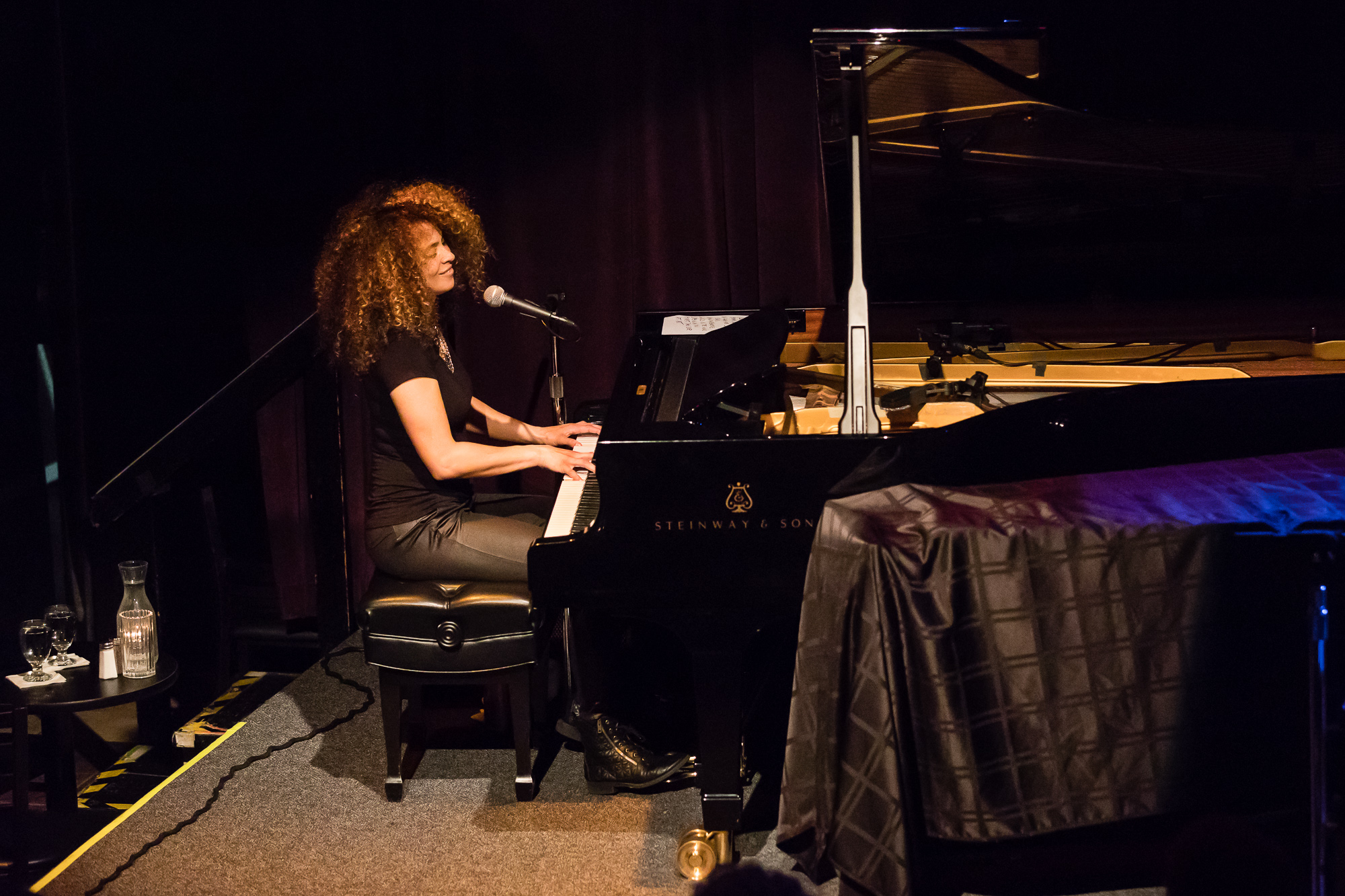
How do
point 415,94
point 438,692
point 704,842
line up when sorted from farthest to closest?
point 415,94 < point 438,692 < point 704,842

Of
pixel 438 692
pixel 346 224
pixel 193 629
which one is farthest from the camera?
pixel 193 629

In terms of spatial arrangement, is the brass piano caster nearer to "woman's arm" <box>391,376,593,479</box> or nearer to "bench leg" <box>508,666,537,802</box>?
"bench leg" <box>508,666,537,802</box>

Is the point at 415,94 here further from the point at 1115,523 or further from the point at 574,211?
the point at 1115,523

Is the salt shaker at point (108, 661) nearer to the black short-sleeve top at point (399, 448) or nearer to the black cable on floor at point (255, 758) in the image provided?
the black cable on floor at point (255, 758)

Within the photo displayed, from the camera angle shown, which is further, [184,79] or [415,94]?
[415,94]

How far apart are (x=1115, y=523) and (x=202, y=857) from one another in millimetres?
1961

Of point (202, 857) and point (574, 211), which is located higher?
point (574, 211)

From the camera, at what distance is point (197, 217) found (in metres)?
3.53

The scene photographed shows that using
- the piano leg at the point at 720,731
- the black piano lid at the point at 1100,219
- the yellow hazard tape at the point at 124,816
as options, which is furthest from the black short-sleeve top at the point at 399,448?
the black piano lid at the point at 1100,219

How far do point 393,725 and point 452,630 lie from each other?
305 millimetres

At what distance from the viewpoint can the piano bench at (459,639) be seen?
245cm

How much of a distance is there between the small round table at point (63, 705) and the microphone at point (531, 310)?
1172 mm

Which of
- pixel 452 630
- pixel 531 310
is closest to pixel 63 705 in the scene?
pixel 452 630

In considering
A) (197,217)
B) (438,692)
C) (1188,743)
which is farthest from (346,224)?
(1188,743)
